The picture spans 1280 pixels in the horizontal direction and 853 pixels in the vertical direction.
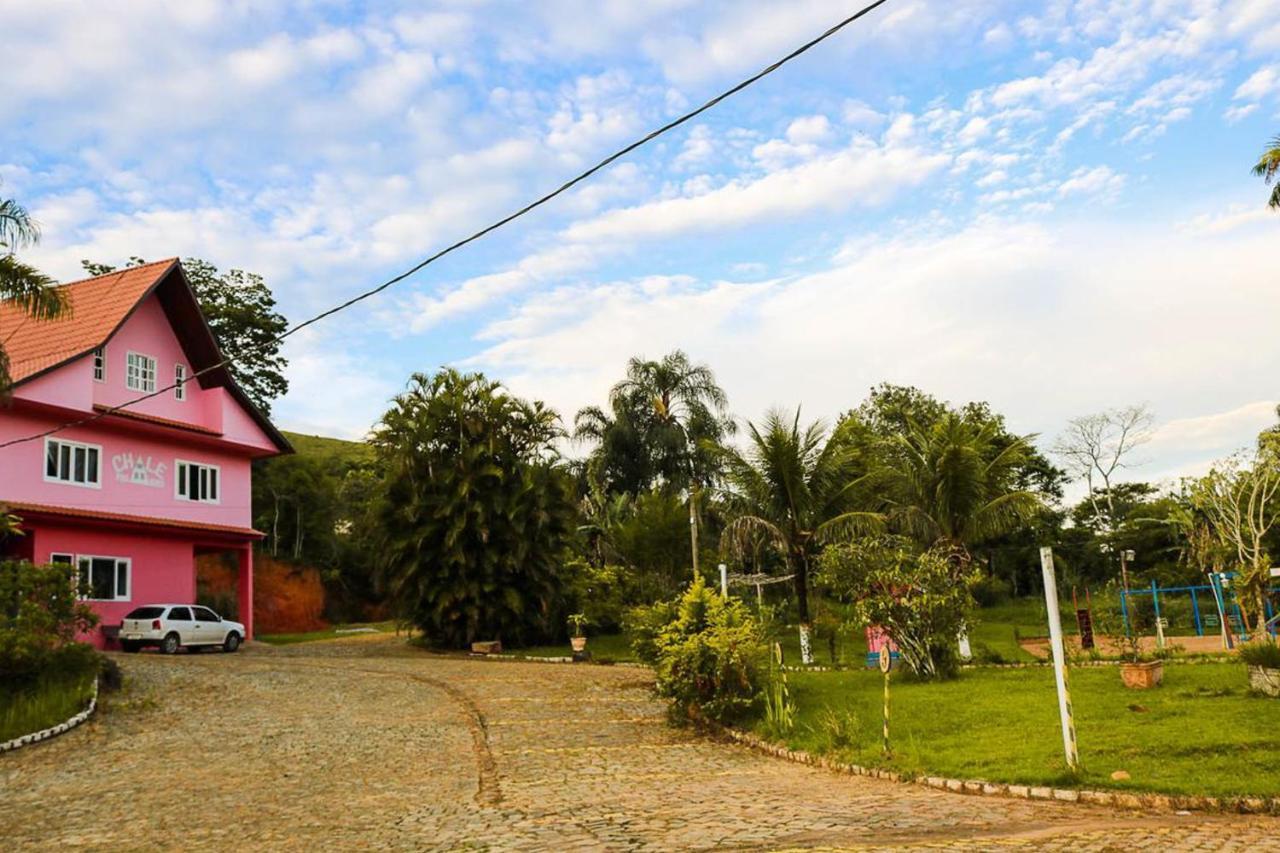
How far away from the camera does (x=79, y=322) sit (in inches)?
1152

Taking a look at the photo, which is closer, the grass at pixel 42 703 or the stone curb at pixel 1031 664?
the grass at pixel 42 703

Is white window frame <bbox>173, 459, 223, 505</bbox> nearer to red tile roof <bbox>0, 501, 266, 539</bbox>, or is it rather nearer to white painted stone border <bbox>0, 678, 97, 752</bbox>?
red tile roof <bbox>0, 501, 266, 539</bbox>

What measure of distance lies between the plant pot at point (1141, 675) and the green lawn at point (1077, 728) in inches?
7.1

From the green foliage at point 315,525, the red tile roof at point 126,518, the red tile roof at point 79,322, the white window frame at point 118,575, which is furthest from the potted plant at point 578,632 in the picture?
the green foliage at point 315,525

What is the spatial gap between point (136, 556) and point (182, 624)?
10.5 feet

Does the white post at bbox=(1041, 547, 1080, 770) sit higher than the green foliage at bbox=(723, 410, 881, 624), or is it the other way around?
the green foliage at bbox=(723, 410, 881, 624)

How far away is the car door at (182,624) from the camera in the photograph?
26844 millimetres

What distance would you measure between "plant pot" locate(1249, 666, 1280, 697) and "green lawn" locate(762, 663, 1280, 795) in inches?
6.8

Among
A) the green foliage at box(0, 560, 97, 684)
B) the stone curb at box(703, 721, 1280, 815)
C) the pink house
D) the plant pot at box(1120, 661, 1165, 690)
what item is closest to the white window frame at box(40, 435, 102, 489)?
the pink house

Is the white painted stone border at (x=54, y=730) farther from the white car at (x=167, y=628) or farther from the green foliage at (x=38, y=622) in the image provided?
the white car at (x=167, y=628)

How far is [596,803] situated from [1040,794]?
13.1ft

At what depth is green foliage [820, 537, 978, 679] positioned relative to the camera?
57.6 feet

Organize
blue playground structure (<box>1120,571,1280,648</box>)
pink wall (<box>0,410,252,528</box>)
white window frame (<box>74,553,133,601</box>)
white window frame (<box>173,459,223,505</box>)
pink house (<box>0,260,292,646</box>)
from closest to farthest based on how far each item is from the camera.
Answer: blue playground structure (<box>1120,571,1280,648</box>), pink wall (<box>0,410,252,528</box>), pink house (<box>0,260,292,646</box>), white window frame (<box>74,553,133,601</box>), white window frame (<box>173,459,223,505</box>)

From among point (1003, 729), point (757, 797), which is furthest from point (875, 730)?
point (757, 797)
